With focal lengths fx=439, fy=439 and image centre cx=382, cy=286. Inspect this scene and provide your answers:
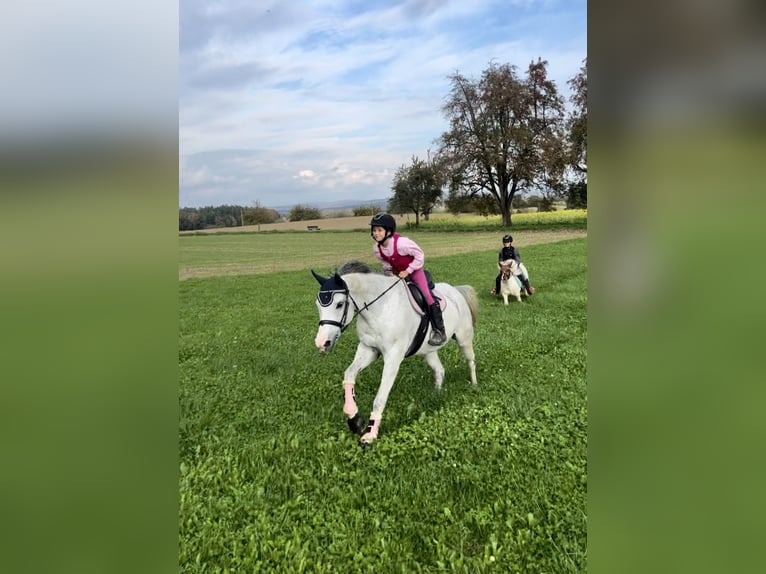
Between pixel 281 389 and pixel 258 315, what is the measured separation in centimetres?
436

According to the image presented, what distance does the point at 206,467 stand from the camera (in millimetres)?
3209

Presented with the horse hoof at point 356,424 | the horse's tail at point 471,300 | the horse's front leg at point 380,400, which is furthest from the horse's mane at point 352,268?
the horse's tail at point 471,300

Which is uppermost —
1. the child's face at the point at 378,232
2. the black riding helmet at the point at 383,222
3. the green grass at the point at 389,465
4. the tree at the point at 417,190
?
the tree at the point at 417,190

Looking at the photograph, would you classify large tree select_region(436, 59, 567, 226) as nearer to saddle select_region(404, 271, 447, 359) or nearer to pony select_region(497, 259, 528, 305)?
pony select_region(497, 259, 528, 305)

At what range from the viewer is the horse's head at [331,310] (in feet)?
10.4

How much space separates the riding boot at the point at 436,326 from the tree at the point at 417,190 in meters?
3.14

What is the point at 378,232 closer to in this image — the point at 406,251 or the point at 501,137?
the point at 406,251

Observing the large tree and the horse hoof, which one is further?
the large tree

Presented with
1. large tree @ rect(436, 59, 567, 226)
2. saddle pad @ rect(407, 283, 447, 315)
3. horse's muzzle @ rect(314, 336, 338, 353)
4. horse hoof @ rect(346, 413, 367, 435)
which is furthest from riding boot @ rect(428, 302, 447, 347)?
large tree @ rect(436, 59, 567, 226)

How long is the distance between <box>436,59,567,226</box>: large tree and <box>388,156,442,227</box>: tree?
4.22 meters

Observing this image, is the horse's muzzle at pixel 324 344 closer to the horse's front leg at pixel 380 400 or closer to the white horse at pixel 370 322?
the white horse at pixel 370 322

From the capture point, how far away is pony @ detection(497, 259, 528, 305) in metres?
8.89

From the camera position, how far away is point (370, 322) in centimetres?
361
